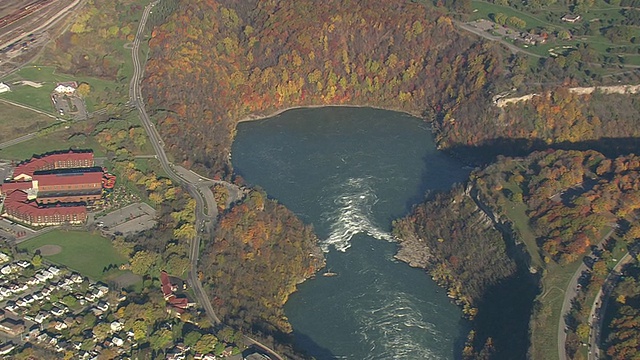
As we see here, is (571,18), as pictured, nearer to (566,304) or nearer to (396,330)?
(566,304)

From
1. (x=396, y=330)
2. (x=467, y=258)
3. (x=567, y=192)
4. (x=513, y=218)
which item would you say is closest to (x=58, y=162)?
(x=396, y=330)

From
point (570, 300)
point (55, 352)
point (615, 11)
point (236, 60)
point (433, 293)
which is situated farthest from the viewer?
point (615, 11)

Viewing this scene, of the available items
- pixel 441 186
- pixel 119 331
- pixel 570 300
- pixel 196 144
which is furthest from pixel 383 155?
pixel 119 331

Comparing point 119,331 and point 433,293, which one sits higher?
point 119,331

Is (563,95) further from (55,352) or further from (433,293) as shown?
(55,352)

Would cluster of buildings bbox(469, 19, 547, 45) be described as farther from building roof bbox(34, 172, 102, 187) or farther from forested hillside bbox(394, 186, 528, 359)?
building roof bbox(34, 172, 102, 187)

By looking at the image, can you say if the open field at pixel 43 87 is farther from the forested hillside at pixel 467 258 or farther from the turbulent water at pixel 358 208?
the forested hillside at pixel 467 258
